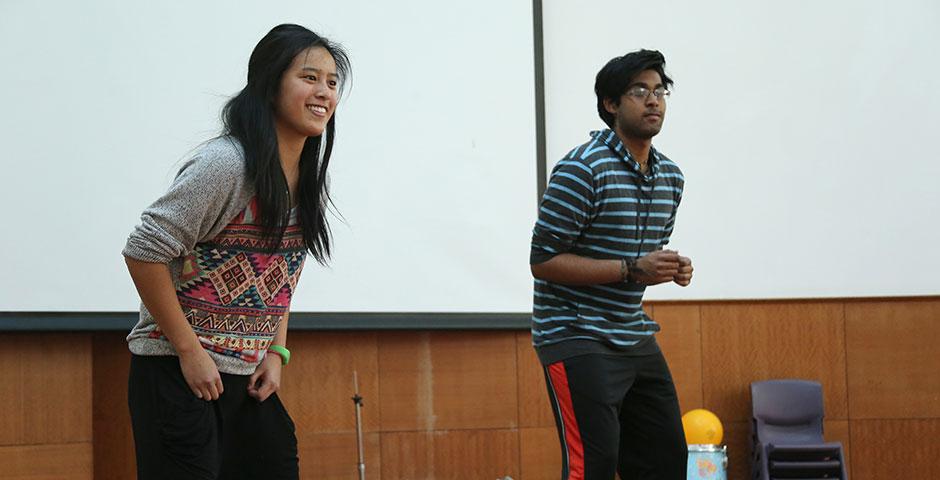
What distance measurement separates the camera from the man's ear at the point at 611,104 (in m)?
2.89

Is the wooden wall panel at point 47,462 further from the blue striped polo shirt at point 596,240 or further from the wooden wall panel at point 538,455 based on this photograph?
the blue striped polo shirt at point 596,240

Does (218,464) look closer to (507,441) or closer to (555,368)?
(555,368)

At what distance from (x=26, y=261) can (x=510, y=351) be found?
193 centimetres

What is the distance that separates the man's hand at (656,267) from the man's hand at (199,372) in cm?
103

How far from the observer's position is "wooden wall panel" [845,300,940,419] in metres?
4.86

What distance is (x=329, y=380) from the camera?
14.9ft

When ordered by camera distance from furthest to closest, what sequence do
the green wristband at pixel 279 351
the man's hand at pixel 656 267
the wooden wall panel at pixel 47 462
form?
1. the wooden wall panel at pixel 47 462
2. the man's hand at pixel 656 267
3. the green wristband at pixel 279 351

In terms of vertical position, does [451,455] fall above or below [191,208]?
below

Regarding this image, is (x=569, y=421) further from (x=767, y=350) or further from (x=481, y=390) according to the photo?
(x=767, y=350)

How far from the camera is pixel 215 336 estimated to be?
2174 mm

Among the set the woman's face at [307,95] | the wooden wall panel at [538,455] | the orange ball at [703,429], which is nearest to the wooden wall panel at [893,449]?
the orange ball at [703,429]

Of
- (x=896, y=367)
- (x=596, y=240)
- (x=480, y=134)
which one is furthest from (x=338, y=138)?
(x=896, y=367)

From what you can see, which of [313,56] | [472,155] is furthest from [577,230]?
[472,155]

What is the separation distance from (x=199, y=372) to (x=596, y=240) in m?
1.06
